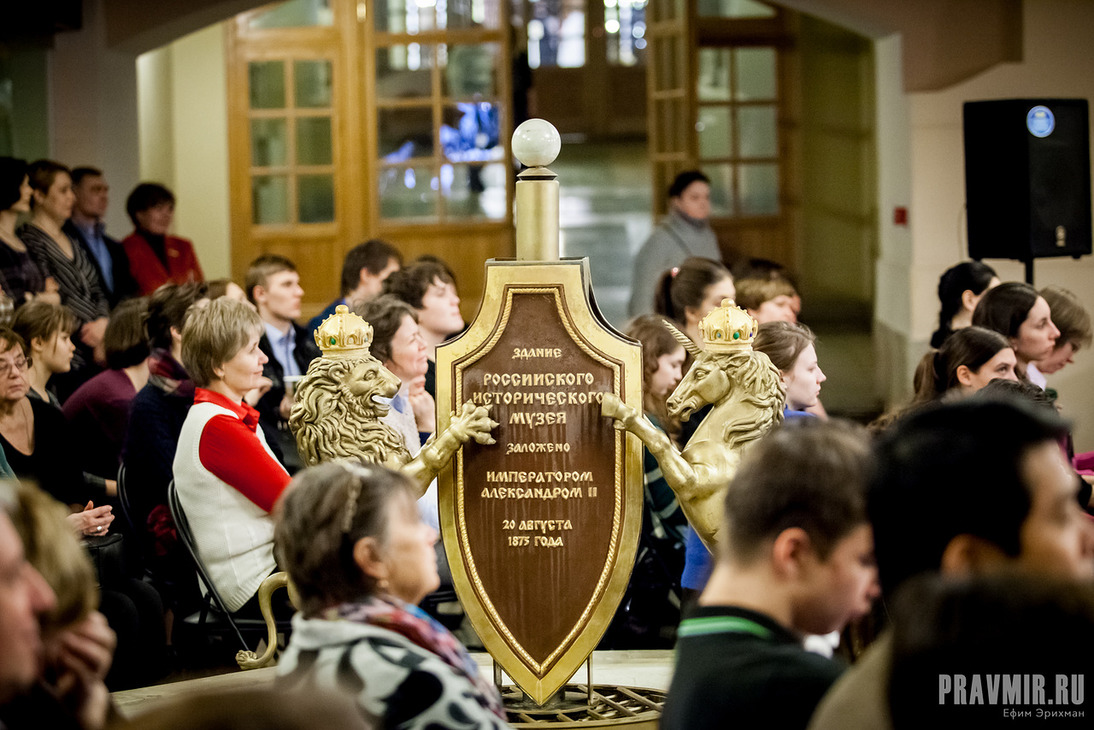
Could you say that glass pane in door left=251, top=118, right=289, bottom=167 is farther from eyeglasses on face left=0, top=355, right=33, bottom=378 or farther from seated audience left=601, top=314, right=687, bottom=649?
seated audience left=601, top=314, right=687, bottom=649

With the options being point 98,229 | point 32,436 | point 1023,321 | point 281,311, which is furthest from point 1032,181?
point 98,229

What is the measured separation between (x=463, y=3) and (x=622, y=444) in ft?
23.7

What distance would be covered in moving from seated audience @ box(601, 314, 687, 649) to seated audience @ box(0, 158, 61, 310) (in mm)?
2527

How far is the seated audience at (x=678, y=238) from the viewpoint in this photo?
22.0 ft

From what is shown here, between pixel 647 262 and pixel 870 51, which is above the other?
pixel 870 51

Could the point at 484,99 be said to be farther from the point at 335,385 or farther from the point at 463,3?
the point at 335,385

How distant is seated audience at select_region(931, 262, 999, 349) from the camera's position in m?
4.88

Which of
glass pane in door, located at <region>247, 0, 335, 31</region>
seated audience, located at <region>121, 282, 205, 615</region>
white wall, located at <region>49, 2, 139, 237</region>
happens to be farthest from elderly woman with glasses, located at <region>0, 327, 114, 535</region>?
glass pane in door, located at <region>247, 0, 335, 31</region>

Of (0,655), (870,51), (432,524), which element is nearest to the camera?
(0,655)

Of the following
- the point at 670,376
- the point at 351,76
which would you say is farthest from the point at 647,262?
the point at 351,76

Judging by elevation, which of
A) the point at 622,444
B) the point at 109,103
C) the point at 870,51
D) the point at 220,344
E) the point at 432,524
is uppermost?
the point at 870,51

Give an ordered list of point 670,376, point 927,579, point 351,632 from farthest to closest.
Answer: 1. point 670,376
2. point 351,632
3. point 927,579

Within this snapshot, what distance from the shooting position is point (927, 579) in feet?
3.86

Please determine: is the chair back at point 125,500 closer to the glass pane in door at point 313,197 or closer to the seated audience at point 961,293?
the seated audience at point 961,293
